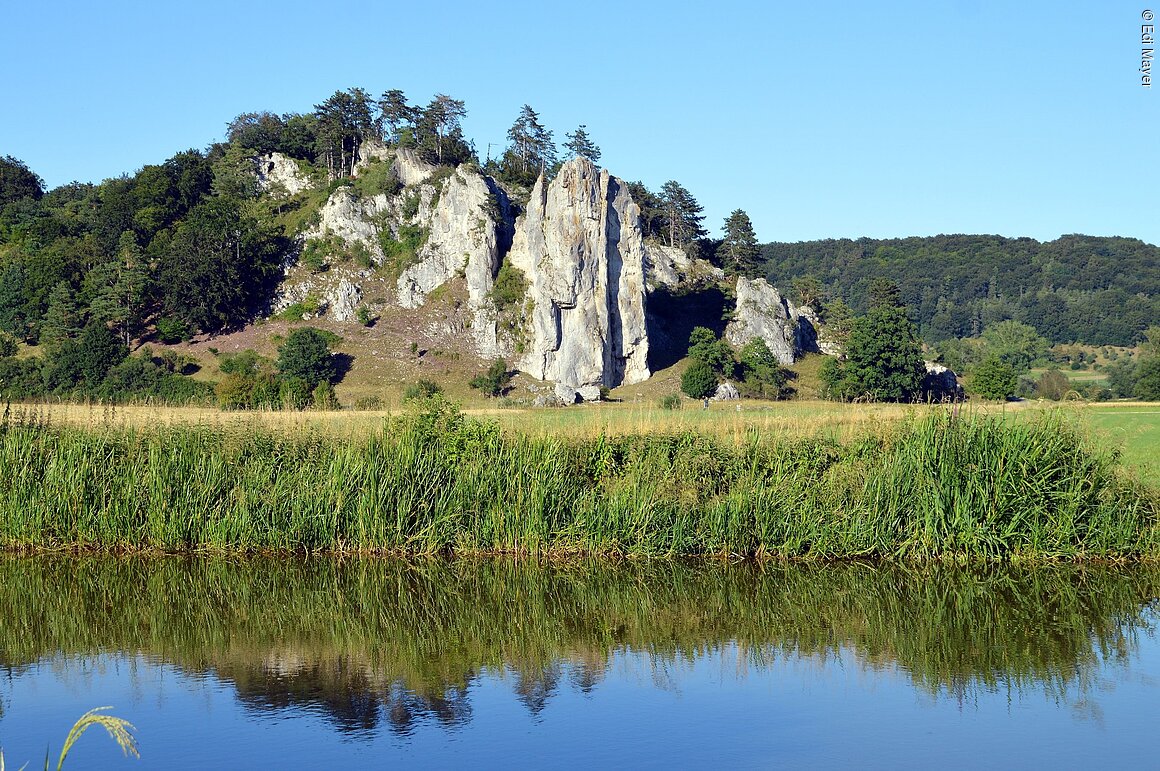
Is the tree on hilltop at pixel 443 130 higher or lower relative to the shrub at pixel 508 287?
higher

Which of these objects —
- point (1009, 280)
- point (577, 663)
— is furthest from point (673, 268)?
point (577, 663)

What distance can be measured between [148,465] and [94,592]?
340 cm

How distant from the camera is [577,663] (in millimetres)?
11477

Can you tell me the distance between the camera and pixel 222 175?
341 feet

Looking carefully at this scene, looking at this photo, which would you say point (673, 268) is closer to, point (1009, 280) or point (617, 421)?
point (1009, 280)

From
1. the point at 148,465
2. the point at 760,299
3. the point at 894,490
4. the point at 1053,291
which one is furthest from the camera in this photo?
the point at 1053,291

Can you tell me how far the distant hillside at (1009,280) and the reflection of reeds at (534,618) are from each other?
13537 cm

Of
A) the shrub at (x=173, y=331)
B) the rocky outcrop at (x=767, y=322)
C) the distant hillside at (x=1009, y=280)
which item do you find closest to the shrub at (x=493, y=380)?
the rocky outcrop at (x=767, y=322)

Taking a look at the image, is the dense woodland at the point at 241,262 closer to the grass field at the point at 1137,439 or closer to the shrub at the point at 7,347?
the shrub at the point at 7,347

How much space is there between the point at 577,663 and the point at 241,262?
83866 millimetres

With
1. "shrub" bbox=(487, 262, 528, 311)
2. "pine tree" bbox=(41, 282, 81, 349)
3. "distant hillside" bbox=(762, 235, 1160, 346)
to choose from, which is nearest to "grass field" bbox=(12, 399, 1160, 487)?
"shrub" bbox=(487, 262, 528, 311)

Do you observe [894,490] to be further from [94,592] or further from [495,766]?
[94,592]

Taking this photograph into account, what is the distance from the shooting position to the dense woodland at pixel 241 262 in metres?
82.1

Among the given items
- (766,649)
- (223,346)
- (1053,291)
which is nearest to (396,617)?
(766,649)
